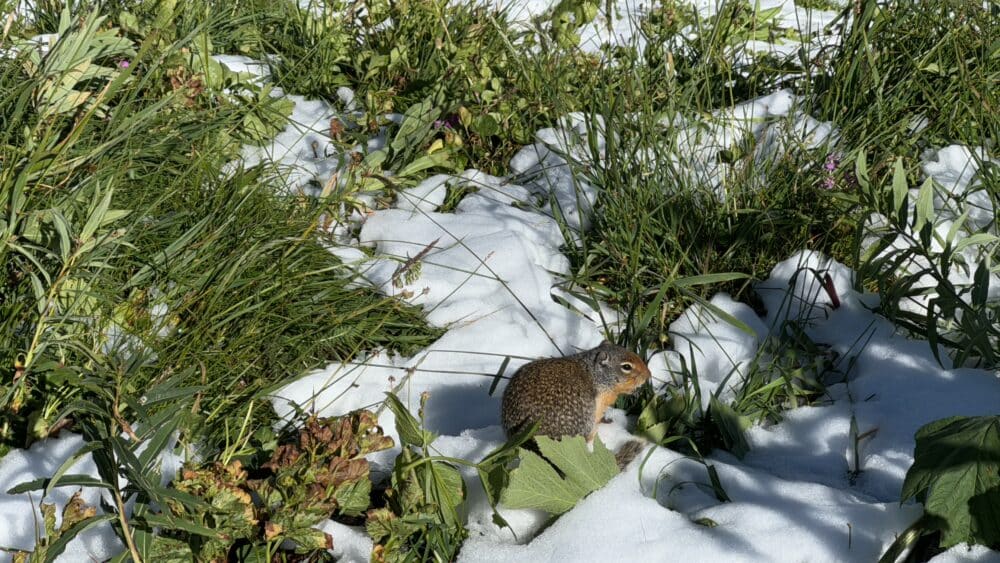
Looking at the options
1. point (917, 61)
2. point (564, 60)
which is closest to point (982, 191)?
point (917, 61)

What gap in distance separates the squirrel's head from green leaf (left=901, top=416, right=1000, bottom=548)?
3.05 ft

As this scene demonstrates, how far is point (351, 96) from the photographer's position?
4520mm

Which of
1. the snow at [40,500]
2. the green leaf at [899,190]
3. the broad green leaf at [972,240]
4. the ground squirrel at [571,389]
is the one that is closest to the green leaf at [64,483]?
the snow at [40,500]

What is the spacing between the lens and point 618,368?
9.75ft

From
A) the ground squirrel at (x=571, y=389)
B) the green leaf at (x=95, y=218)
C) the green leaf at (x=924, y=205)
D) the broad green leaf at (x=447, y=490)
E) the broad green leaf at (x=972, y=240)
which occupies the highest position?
the green leaf at (x=924, y=205)

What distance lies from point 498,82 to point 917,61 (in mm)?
1819

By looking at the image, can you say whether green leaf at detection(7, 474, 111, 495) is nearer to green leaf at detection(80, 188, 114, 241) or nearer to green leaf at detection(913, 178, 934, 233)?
green leaf at detection(80, 188, 114, 241)

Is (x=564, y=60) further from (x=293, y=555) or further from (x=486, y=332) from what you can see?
(x=293, y=555)

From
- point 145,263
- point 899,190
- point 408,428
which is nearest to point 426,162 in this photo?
point 145,263

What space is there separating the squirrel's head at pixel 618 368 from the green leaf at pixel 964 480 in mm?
930

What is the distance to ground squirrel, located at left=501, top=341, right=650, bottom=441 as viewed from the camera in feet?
8.91

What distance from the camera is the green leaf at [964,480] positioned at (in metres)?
2.20

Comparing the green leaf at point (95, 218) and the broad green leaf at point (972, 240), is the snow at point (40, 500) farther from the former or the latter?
the broad green leaf at point (972, 240)

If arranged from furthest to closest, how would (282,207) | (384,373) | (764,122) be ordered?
(764,122) < (282,207) < (384,373)
